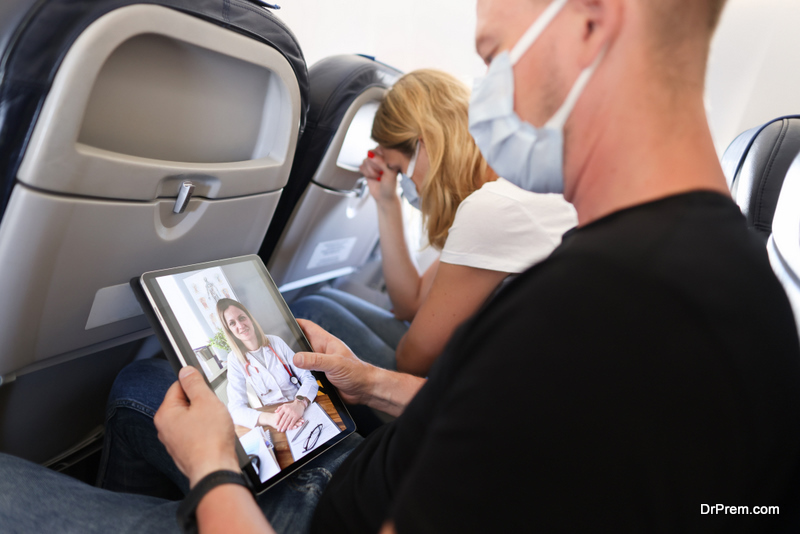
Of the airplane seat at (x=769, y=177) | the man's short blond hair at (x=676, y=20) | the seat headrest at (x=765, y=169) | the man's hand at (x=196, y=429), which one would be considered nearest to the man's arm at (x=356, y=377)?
the man's hand at (x=196, y=429)

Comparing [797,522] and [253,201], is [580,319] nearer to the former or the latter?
[797,522]

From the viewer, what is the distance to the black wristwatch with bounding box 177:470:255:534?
636mm

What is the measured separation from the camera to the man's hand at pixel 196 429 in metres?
0.68

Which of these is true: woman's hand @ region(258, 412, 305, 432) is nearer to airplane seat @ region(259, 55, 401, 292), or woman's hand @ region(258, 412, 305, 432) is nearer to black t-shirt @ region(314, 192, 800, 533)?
black t-shirt @ region(314, 192, 800, 533)

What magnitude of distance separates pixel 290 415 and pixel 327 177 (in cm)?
83

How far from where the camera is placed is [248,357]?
0.92 metres

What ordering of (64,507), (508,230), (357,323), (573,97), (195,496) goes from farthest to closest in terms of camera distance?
(357,323) < (508,230) < (64,507) < (195,496) < (573,97)

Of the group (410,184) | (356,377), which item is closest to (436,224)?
(410,184)

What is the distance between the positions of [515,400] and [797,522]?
0.35 m

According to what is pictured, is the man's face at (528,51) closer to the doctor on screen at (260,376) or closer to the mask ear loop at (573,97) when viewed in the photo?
the mask ear loop at (573,97)

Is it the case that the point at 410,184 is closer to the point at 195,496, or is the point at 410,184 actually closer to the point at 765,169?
the point at 765,169

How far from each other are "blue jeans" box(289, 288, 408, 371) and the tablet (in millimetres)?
493

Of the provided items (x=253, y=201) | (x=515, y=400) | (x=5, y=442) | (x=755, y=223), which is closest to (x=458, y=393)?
(x=515, y=400)

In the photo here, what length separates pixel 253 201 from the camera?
1189 mm
